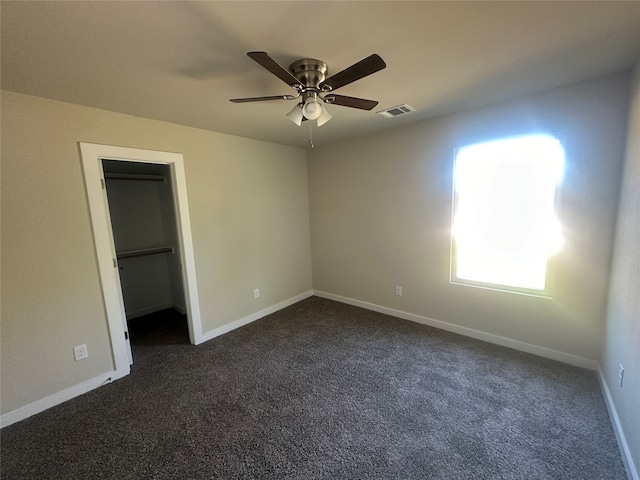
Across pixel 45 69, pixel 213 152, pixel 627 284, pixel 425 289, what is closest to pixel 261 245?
pixel 213 152

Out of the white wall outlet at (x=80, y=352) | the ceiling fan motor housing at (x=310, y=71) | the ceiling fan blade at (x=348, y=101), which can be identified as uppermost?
the ceiling fan motor housing at (x=310, y=71)

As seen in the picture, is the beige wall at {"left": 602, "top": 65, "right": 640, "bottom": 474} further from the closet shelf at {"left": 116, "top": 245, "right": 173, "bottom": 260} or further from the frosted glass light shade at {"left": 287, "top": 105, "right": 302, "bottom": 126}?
the closet shelf at {"left": 116, "top": 245, "right": 173, "bottom": 260}

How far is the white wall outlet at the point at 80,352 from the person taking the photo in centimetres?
228

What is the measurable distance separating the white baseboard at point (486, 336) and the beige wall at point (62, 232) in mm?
2121

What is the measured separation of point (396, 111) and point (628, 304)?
7.66 feet

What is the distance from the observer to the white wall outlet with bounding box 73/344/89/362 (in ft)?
7.47

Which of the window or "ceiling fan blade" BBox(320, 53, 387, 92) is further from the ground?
"ceiling fan blade" BBox(320, 53, 387, 92)

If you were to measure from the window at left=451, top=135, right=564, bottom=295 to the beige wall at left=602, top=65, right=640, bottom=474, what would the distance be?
454mm

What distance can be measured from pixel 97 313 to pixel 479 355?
3677mm

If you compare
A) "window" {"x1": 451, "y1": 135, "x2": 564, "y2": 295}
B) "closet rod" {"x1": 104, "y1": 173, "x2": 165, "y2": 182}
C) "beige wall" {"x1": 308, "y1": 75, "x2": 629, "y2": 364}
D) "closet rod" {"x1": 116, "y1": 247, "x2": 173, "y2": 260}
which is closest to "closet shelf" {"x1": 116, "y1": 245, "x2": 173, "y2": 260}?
"closet rod" {"x1": 116, "y1": 247, "x2": 173, "y2": 260}

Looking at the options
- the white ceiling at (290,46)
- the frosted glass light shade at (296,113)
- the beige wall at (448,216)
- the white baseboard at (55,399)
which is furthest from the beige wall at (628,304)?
the white baseboard at (55,399)

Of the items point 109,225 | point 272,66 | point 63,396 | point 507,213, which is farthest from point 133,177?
point 507,213

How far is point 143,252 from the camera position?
3852 mm

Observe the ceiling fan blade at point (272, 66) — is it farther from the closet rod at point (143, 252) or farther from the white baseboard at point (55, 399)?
the closet rod at point (143, 252)
